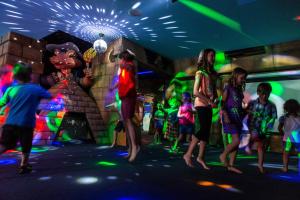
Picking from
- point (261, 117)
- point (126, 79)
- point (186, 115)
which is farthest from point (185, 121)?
point (126, 79)

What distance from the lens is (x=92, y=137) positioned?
6.38 metres

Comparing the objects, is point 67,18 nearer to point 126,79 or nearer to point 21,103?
point 126,79

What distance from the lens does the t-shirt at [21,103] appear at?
7.22 ft

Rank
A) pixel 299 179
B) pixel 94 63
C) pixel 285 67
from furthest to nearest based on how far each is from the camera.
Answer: pixel 94 63 → pixel 285 67 → pixel 299 179

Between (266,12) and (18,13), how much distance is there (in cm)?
575

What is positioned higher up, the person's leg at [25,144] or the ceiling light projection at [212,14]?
the ceiling light projection at [212,14]

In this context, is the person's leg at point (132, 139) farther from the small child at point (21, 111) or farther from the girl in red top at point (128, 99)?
the small child at point (21, 111)

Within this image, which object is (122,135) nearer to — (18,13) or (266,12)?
(18,13)

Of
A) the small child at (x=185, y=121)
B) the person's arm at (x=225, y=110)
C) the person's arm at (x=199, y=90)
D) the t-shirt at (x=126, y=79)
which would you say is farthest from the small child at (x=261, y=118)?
the small child at (x=185, y=121)

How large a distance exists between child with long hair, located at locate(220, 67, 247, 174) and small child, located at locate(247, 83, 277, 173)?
304 mm

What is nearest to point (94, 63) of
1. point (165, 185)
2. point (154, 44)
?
point (154, 44)

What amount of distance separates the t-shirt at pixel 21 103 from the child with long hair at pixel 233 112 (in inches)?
86.4

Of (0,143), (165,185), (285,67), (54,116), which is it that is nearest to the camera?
(165,185)

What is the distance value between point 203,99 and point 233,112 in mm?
394
